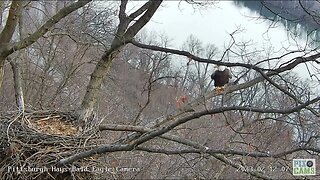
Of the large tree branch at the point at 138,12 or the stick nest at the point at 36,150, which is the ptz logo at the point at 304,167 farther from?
the large tree branch at the point at 138,12

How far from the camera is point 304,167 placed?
463cm

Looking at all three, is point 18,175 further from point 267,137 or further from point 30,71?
point 30,71

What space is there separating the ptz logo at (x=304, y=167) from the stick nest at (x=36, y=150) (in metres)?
1.81

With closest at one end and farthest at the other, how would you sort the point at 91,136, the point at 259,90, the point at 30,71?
1. the point at 91,136
2. the point at 259,90
3. the point at 30,71

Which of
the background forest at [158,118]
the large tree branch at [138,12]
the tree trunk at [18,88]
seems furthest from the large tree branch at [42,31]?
the large tree branch at [138,12]

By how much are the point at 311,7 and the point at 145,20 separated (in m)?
1.62

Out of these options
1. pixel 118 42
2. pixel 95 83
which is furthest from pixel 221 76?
pixel 95 83

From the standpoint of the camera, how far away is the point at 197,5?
5562 millimetres

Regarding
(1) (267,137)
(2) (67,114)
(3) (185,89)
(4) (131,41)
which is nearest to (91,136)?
(2) (67,114)

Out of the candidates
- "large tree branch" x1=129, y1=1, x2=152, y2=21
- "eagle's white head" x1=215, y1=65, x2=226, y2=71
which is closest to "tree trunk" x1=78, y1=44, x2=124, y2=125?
"large tree branch" x1=129, y1=1, x2=152, y2=21

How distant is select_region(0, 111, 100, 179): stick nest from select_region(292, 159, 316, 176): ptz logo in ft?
5.94

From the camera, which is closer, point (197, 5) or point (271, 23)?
point (271, 23)

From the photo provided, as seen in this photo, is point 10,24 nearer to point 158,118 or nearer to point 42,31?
point 42,31

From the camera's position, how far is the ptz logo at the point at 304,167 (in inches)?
170
